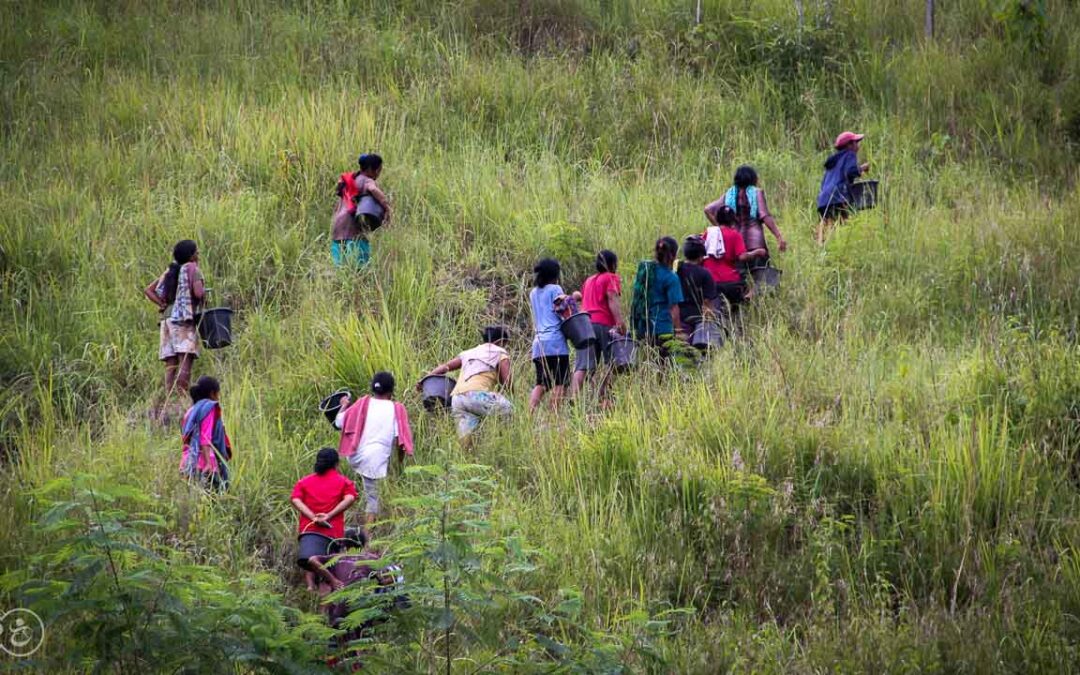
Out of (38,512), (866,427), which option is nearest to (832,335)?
(866,427)

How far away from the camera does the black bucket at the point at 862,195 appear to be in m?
12.6

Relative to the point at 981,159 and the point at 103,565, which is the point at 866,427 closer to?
the point at 103,565

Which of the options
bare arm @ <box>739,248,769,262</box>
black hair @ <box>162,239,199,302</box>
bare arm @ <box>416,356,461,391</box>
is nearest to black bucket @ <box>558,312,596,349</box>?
bare arm @ <box>416,356,461,391</box>

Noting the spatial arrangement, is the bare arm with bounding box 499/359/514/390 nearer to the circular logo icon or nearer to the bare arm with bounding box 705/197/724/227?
the bare arm with bounding box 705/197/724/227

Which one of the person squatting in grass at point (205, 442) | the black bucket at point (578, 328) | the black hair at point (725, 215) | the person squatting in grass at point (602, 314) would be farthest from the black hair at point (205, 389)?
the black hair at point (725, 215)

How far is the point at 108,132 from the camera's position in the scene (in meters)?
14.3

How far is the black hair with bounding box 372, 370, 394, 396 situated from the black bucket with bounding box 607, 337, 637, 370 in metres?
2.08

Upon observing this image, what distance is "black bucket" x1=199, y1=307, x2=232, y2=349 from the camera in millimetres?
10195

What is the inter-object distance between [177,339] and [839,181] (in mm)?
6489

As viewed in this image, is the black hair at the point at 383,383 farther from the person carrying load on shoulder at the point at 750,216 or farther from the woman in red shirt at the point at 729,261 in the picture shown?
the person carrying load on shoulder at the point at 750,216

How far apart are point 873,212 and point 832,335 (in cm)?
255

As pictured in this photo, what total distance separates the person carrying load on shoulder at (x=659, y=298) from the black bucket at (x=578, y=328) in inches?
29.6

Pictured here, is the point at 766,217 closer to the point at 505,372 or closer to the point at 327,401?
the point at 505,372

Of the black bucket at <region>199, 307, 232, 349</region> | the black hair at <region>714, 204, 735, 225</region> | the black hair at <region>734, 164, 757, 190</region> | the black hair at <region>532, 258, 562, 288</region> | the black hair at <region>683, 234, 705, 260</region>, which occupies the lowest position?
the black bucket at <region>199, 307, 232, 349</region>
